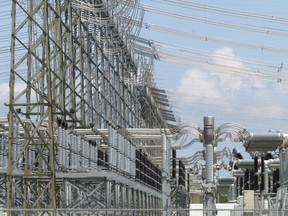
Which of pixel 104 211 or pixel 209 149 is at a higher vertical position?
pixel 209 149

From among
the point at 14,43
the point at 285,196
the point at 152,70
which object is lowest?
the point at 285,196

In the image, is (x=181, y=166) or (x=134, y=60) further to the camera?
(x=134, y=60)

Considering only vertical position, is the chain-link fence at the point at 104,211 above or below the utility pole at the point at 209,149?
below

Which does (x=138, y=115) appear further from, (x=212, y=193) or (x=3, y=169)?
(x=3, y=169)

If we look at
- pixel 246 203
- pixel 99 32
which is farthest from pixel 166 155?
pixel 99 32

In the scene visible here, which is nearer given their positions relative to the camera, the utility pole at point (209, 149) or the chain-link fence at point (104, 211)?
the chain-link fence at point (104, 211)

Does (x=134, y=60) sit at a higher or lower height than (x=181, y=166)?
higher

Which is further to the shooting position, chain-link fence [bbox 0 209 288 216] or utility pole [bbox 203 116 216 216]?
utility pole [bbox 203 116 216 216]

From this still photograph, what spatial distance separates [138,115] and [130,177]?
36.5 m

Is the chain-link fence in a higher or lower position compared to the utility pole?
lower

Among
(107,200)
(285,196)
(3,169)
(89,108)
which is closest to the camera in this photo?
(285,196)

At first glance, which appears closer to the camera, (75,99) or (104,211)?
(104,211)

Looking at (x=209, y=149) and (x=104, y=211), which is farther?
(x=209, y=149)

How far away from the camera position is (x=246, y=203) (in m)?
45.5
